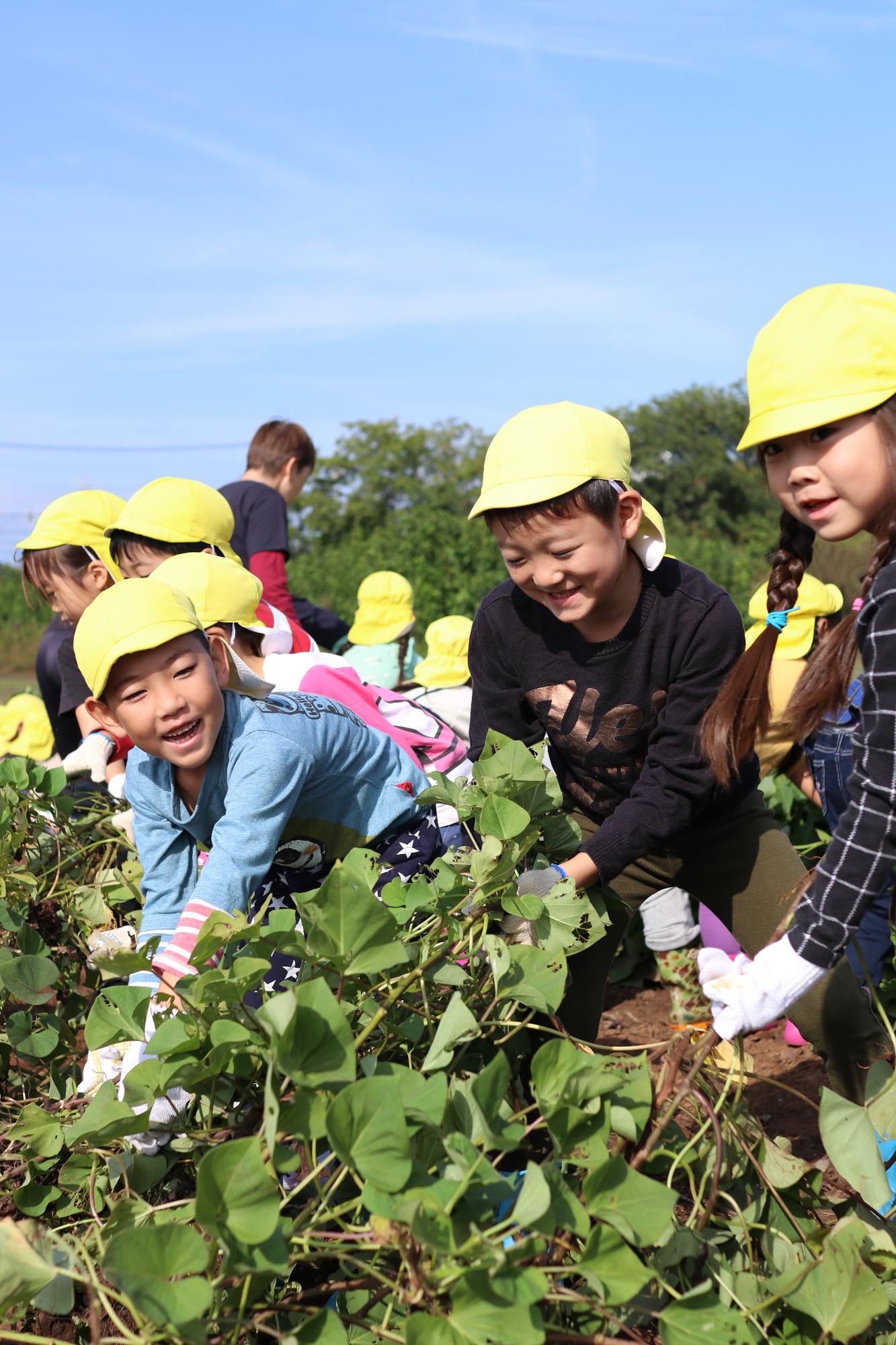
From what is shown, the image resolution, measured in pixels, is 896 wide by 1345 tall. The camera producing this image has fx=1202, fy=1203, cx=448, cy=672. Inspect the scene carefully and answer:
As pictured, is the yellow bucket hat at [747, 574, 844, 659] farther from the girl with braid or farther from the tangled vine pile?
the tangled vine pile

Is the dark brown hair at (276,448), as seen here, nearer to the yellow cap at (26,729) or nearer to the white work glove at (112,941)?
the yellow cap at (26,729)

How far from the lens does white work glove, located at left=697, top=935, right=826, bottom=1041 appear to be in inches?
60.1

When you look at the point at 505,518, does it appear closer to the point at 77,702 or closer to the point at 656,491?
the point at 77,702

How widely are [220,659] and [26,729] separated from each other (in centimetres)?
395

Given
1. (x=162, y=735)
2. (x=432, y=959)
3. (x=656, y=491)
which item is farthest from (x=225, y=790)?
(x=656, y=491)

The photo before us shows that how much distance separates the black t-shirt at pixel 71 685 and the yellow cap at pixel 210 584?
108 centimetres

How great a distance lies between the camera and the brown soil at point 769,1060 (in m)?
3.01

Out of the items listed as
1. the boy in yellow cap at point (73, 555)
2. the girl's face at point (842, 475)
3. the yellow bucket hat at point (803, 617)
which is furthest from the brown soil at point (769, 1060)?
the boy in yellow cap at point (73, 555)

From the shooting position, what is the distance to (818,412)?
157 centimetres

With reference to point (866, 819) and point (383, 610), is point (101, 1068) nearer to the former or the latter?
point (866, 819)

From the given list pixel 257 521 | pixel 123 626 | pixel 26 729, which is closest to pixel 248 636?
pixel 123 626

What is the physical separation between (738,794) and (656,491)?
2218 inches

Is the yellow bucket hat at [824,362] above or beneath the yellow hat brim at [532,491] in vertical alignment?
above

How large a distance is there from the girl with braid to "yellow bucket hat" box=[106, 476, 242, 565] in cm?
189
